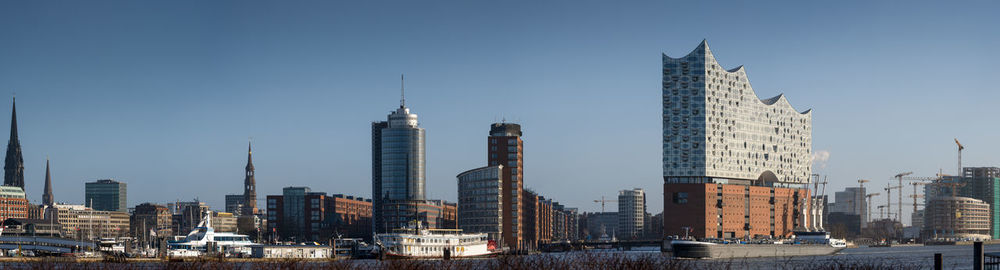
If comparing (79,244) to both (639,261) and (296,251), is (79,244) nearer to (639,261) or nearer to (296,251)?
(296,251)

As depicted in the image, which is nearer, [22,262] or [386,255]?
[22,262]

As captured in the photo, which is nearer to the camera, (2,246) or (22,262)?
(22,262)

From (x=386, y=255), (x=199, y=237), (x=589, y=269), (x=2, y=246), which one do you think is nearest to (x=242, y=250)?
(x=199, y=237)

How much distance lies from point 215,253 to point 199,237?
11932mm

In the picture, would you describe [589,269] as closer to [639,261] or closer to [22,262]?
[639,261]

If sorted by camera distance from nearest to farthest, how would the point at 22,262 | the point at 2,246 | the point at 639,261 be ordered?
the point at 639,261
the point at 22,262
the point at 2,246

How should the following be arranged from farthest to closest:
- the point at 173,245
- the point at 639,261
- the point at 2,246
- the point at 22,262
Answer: the point at 173,245 < the point at 2,246 < the point at 22,262 < the point at 639,261

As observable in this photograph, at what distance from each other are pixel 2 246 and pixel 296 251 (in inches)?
1863

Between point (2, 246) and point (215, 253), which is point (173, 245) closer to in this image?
point (215, 253)

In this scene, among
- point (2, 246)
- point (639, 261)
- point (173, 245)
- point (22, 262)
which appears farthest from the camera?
point (173, 245)

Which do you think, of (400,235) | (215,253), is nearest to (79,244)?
(215,253)

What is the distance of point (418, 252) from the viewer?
646ft

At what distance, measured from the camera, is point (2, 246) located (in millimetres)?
181500

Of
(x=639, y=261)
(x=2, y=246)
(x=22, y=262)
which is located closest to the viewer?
(x=639, y=261)
